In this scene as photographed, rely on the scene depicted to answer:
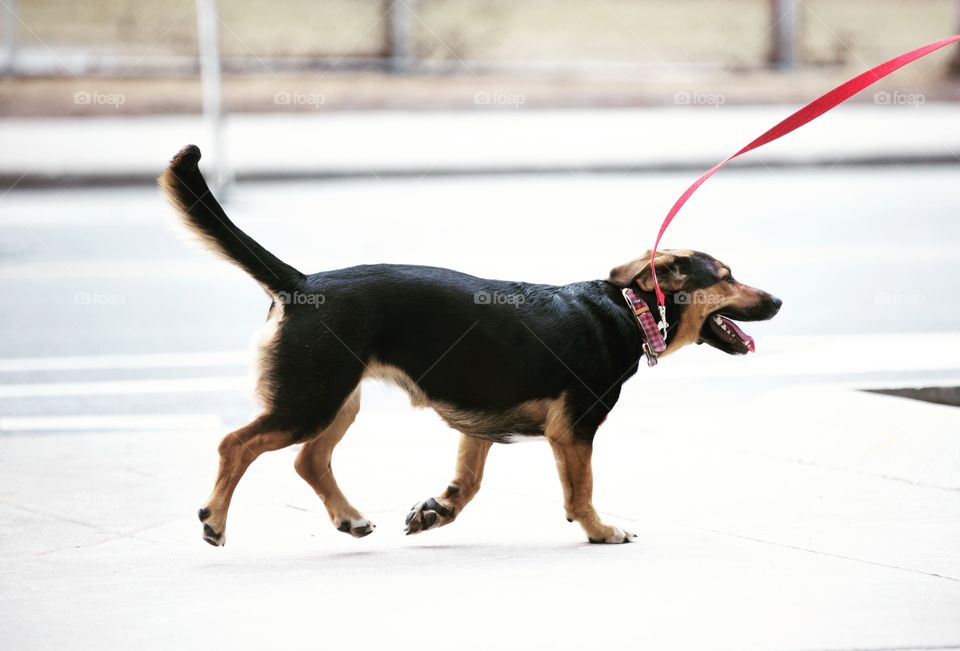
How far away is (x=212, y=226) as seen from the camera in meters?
4.85

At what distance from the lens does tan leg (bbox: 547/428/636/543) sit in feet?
16.4

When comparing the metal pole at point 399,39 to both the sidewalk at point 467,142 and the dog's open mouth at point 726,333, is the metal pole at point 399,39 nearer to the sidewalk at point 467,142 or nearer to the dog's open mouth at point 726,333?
the sidewalk at point 467,142

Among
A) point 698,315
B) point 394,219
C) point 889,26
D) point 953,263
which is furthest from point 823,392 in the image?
point 889,26

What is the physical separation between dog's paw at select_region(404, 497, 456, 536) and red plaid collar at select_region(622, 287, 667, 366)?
101 cm

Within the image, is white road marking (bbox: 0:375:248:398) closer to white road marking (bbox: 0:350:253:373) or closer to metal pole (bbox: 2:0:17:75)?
white road marking (bbox: 0:350:253:373)

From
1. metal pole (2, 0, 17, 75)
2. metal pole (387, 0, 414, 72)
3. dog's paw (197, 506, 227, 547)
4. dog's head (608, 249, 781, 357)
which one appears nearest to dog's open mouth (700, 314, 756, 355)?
dog's head (608, 249, 781, 357)

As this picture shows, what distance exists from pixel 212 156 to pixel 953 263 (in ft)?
30.3

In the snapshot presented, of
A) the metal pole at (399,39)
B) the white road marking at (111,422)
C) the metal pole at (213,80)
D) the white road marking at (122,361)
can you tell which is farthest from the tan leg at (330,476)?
the metal pole at (399,39)

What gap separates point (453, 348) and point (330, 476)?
0.74m

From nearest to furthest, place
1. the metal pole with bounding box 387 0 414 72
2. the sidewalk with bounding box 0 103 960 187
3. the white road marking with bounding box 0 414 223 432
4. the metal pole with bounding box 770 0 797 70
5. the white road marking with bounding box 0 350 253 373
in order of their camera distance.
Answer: the white road marking with bounding box 0 414 223 432 < the white road marking with bounding box 0 350 253 373 < the sidewalk with bounding box 0 103 960 187 < the metal pole with bounding box 387 0 414 72 < the metal pole with bounding box 770 0 797 70

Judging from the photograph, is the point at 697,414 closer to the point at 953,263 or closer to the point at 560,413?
the point at 560,413

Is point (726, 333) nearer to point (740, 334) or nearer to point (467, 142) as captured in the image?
point (740, 334)

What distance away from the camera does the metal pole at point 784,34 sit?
22.1 m

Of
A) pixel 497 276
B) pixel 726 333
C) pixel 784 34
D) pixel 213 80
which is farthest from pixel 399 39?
pixel 726 333
